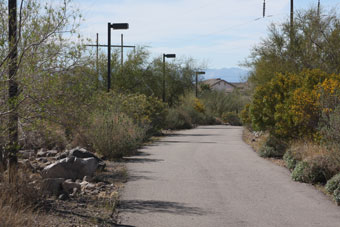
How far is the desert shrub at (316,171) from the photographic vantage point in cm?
1190

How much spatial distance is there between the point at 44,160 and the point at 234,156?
7.08 meters

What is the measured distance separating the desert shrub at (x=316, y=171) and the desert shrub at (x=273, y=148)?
17.0 ft

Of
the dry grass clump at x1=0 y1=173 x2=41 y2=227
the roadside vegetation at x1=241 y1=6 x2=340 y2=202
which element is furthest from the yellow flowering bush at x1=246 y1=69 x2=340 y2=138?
the dry grass clump at x1=0 y1=173 x2=41 y2=227

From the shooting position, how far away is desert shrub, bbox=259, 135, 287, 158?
1753 cm

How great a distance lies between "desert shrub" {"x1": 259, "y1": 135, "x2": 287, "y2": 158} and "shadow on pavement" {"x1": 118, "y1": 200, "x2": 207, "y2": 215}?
A: 856cm

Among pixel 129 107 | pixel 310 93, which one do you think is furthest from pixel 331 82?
pixel 129 107

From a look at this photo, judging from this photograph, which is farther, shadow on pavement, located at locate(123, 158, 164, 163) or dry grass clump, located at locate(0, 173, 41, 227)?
shadow on pavement, located at locate(123, 158, 164, 163)

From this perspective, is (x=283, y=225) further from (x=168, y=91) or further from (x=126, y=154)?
(x=168, y=91)

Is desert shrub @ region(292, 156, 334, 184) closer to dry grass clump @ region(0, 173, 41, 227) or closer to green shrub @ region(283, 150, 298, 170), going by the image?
green shrub @ region(283, 150, 298, 170)

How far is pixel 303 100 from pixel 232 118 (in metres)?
36.8

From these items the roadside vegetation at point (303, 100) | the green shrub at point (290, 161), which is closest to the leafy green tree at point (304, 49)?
the roadside vegetation at point (303, 100)

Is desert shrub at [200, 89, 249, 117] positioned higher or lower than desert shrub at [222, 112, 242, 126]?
higher

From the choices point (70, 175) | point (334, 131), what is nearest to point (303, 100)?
point (334, 131)

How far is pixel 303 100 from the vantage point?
1537 centimetres
